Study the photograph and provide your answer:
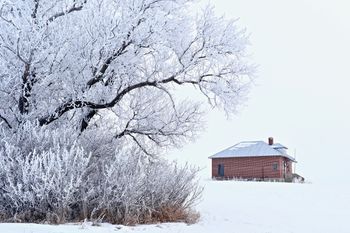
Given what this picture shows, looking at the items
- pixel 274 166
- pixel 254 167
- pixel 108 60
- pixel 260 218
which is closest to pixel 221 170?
pixel 254 167

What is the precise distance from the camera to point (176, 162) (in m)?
11.1

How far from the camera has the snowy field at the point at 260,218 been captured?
772 cm

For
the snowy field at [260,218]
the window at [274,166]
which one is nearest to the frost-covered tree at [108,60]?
the snowy field at [260,218]

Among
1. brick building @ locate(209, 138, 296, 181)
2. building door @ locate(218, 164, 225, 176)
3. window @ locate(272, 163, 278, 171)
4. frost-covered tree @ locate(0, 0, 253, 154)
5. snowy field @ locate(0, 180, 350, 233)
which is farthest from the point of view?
building door @ locate(218, 164, 225, 176)

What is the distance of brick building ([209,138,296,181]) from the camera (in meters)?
40.9

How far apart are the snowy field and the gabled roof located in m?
20.8

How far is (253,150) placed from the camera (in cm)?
4244

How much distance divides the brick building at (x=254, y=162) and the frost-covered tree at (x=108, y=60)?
28974mm

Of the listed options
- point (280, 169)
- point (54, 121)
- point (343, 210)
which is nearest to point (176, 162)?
point (54, 121)

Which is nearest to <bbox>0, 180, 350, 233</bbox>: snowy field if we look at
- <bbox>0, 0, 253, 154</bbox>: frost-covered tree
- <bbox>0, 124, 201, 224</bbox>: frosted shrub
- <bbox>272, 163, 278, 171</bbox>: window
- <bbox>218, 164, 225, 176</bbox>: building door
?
<bbox>0, 124, 201, 224</bbox>: frosted shrub

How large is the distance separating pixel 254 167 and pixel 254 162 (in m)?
0.48

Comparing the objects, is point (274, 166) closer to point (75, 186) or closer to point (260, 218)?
point (260, 218)

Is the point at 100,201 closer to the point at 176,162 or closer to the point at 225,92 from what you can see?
the point at 176,162

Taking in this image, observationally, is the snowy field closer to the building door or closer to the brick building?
the brick building
